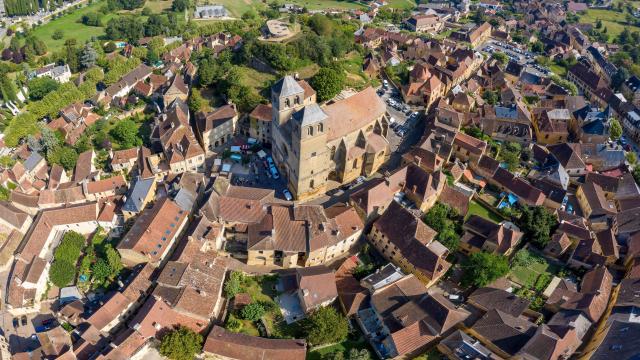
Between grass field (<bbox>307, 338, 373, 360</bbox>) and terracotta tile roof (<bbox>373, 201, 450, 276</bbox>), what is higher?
terracotta tile roof (<bbox>373, 201, 450, 276</bbox>)

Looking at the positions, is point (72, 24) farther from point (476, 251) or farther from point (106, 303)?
point (476, 251)

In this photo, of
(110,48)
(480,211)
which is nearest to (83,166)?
(480,211)

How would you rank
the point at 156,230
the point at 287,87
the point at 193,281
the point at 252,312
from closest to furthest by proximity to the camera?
the point at 252,312 → the point at 193,281 → the point at 156,230 → the point at 287,87

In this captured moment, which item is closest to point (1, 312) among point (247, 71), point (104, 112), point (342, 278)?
point (342, 278)

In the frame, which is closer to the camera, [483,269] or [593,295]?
[593,295]

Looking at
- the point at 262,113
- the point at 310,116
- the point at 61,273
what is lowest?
the point at 61,273

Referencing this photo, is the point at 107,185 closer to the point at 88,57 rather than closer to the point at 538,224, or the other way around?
the point at 88,57

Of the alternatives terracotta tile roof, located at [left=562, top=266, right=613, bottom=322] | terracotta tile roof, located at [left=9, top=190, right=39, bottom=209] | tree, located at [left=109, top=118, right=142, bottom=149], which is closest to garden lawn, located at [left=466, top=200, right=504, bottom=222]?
terracotta tile roof, located at [left=562, top=266, right=613, bottom=322]

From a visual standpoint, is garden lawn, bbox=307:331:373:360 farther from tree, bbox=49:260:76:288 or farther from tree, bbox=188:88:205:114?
tree, bbox=188:88:205:114
